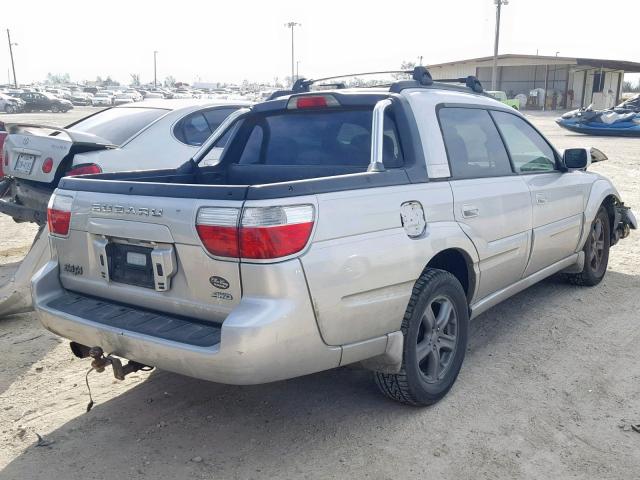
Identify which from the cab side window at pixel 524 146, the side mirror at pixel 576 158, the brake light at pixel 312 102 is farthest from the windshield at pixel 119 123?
the side mirror at pixel 576 158

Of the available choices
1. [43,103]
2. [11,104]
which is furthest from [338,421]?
[43,103]

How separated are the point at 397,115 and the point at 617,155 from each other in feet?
52.2

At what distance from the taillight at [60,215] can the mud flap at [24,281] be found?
1148 millimetres

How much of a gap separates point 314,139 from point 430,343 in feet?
4.96

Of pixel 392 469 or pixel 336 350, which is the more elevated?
pixel 336 350

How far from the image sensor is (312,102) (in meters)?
4.16

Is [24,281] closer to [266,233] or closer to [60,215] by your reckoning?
[60,215]

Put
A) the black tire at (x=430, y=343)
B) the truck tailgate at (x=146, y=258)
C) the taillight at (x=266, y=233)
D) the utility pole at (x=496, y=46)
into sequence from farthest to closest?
the utility pole at (x=496, y=46) → the black tire at (x=430, y=343) → the truck tailgate at (x=146, y=258) → the taillight at (x=266, y=233)

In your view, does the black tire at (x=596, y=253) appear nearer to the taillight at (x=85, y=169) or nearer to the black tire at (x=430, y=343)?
the black tire at (x=430, y=343)

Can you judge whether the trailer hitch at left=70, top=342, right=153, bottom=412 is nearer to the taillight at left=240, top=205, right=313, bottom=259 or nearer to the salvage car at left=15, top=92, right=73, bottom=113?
the taillight at left=240, top=205, right=313, bottom=259

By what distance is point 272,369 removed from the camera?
294 cm

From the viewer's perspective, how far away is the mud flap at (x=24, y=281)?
187 inches

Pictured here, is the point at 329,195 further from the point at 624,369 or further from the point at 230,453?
the point at 624,369

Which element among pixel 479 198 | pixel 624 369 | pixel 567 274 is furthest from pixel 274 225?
pixel 567 274
